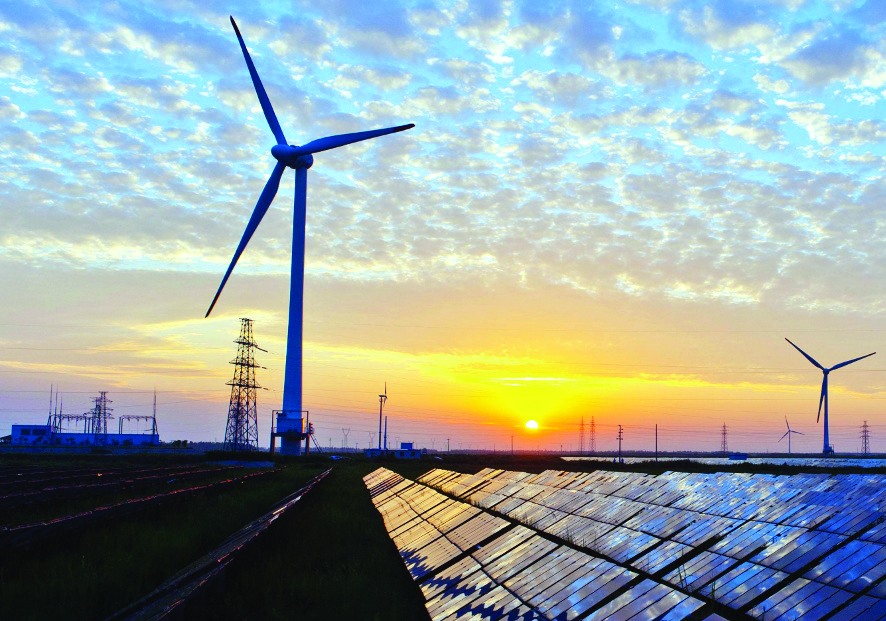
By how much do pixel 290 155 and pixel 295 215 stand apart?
22.1 feet

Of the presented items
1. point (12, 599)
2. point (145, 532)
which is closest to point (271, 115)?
point (145, 532)

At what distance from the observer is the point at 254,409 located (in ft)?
397

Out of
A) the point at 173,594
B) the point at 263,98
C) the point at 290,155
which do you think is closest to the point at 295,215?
the point at 290,155

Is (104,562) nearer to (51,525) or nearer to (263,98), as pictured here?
(51,525)

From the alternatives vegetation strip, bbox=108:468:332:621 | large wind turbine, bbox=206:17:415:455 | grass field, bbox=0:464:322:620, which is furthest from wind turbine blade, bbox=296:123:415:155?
vegetation strip, bbox=108:468:332:621

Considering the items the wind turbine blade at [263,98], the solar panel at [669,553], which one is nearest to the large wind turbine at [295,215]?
the wind turbine blade at [263,98]

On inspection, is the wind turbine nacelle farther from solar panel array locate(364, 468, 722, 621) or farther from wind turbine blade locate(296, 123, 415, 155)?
solar panel array locate(364, 468, 722, 621)

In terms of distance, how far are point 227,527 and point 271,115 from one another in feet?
208

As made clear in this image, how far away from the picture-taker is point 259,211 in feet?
237

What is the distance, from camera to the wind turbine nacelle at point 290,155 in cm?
7925

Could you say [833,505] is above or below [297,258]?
below

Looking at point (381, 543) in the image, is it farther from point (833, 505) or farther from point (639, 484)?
point (833, 505)

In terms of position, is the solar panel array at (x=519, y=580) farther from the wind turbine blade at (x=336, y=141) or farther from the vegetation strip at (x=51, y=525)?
the wind turbine blade at (x=336, y=141)

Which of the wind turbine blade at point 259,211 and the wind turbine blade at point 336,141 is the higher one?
the wind turbine blade at point 336,141
